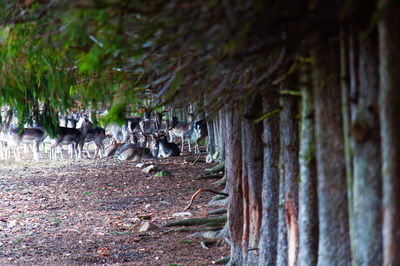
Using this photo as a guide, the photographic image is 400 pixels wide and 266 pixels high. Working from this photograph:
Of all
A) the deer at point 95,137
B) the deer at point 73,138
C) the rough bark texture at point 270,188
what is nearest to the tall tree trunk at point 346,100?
the rough bark texture at point 270,188

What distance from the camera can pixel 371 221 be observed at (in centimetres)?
288

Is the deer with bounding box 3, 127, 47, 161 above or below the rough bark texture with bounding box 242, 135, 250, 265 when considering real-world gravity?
above

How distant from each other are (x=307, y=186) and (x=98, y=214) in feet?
24.4

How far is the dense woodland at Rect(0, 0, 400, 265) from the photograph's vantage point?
8.13ft

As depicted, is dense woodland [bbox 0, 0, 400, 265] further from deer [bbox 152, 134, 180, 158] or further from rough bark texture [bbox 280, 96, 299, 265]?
deer [bbox 152, 134, 180, 158]

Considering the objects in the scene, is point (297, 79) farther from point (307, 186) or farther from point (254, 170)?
point (254, 170)

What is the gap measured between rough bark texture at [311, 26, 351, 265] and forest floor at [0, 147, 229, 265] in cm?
349

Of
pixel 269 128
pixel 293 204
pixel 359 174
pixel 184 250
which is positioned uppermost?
pixel 269 128

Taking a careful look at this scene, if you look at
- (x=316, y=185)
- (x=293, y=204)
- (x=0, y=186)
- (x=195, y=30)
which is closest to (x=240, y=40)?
(x=195, y=30)

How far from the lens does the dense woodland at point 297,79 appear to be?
8.13ft

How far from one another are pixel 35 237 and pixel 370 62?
7452 mm

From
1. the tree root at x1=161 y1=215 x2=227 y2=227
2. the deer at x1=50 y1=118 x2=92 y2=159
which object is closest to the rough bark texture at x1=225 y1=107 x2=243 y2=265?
the tree root at x1=161 y1=215 x2=227 y2=227

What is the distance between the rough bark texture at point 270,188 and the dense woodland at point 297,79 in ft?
0.04

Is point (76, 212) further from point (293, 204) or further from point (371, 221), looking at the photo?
point (371, 221)
